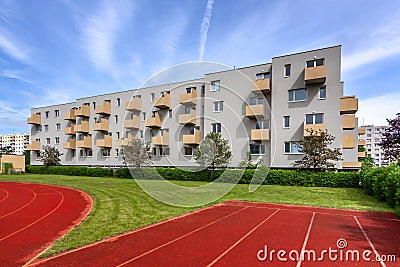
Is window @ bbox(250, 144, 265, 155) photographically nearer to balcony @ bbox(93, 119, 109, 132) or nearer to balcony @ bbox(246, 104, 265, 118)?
balcony @ bbox(246, 104, 265, 118)

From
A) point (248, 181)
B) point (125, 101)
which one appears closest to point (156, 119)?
point (125, 101)

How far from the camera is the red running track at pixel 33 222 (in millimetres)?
6886

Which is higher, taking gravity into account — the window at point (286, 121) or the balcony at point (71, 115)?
the balcony at point (71, 115)

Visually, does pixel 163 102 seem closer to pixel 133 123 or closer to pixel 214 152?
pixel 133 123

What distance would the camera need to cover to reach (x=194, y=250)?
709 centimetres

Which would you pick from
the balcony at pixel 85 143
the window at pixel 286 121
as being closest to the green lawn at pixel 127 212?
the window at pixel 286 121

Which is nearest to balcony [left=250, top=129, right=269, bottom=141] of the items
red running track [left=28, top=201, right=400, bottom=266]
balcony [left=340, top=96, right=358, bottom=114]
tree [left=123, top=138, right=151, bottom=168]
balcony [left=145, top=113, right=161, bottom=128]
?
balcony [left=340, top=96, right=358, bottom=114]

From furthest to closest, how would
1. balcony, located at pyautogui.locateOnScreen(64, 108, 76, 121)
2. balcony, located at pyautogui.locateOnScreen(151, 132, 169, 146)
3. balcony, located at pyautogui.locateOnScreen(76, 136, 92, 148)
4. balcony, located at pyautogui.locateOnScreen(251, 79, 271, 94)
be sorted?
balcony, located at pyautogui.locateOnScreen(64, 108, 76, 121) < balcony, located at pyautogui.locateOnScreen(76, 136, 92, 148) < balcony, located at pyautogui.locateOnScreen(151, 132, 169, 146) < balcony, located at pyautogui.locateOnScreen(251, 79, 271, 94)

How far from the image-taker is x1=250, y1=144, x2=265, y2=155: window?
30.8 metres

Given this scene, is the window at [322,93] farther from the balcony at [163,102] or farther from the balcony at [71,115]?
the balcony at [71,115]

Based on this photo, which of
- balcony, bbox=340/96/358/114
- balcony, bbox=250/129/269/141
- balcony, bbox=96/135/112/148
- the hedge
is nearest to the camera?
the hedge

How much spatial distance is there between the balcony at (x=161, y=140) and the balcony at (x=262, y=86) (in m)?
14.3

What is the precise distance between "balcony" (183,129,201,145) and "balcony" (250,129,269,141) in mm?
7805

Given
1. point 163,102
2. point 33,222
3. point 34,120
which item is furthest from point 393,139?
point 34,120
